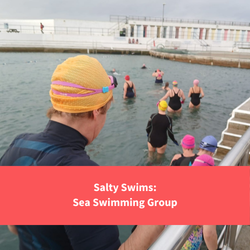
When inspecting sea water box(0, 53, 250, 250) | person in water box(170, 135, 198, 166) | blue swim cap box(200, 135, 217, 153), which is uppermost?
blue swim cap box(200, 135, 217, 153)

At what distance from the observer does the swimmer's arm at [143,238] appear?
3.23 feet

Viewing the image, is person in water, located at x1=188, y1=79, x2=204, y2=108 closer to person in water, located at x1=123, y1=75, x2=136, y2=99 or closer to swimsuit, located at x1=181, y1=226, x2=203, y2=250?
person in water, located at x1=123, y1=75, x2=136, y2=99

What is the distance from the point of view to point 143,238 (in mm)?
994

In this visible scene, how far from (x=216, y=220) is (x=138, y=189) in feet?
1.49

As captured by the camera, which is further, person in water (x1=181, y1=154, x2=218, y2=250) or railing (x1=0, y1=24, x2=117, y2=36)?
railing (x1=0, y1=24, x2=117, y2=36)

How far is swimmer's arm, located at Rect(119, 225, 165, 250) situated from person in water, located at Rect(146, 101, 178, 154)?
4775 millimetres

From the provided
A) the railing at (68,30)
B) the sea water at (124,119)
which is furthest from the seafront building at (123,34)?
the sea water at (124,119)

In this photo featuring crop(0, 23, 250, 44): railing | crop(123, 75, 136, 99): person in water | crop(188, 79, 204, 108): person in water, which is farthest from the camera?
crop(0, 23, 250, 44): railing

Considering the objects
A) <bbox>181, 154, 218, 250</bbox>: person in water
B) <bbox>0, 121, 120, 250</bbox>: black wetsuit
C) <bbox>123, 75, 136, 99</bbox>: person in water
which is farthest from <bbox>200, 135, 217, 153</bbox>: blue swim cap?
<bbox>123, 75, 136, 99</bbox>: person in water

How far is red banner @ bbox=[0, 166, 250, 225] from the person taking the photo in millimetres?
1023

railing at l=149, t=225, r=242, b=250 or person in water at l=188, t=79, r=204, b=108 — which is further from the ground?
railing at l=149, t=225, r=242, b=250

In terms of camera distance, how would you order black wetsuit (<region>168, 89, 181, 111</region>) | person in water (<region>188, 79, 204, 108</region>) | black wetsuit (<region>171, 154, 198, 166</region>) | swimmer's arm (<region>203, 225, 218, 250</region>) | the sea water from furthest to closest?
1. person in water (<region>188, 79, 204, 108</region>)
2. black wetsuit (<region>168, 89, 181, 111</region>)
3. the sea water
4. black wetsuit (<region>171, 154, 198, 166</region>)
5. swimmer's arm (<region>203, 225, 218, 250</region>)

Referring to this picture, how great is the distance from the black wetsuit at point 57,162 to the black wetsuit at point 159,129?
474 centimetres

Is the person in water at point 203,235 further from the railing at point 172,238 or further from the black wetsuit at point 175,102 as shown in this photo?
the black wetsuit at point 175,102
